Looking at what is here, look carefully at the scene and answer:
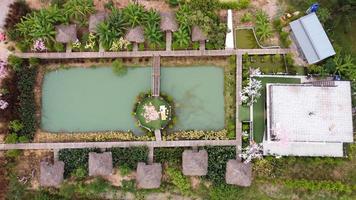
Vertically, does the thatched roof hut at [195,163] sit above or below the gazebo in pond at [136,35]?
below

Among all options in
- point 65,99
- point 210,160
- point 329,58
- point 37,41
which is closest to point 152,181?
point 210,160

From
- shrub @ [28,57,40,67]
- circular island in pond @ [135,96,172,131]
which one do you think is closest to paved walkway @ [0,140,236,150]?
circular island in pond @ [135,96,172,131]

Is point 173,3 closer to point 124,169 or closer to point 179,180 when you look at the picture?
point 124,169

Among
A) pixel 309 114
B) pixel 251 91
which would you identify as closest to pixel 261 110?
pixel 251 91

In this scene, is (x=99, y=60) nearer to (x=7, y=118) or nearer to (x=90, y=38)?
(x=90, y=38)

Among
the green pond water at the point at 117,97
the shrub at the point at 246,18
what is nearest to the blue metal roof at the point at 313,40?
the shrub at the point at 246,18

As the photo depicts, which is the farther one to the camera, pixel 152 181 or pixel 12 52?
pixel 12 52

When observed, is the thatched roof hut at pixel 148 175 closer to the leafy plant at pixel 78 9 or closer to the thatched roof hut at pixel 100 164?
the thatched roof hut at pixel 100 164
